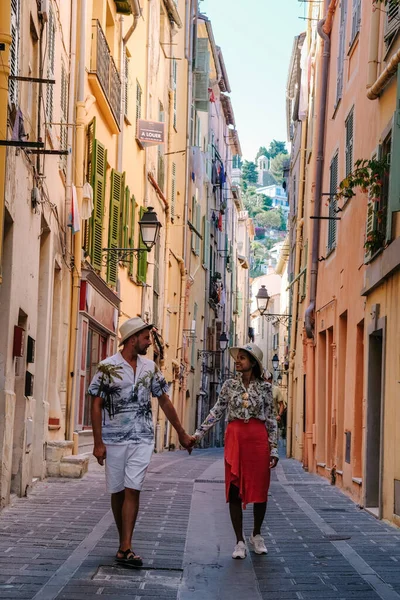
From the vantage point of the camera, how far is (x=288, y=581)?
7441 millimetres

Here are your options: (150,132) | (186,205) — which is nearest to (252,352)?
(150,132)

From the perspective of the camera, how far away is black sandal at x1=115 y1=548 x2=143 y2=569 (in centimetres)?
766

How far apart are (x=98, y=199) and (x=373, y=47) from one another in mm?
6995

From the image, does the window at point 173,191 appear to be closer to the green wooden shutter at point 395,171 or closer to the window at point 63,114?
the window at point 63,114

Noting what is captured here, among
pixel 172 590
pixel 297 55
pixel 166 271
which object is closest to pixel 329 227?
pixel 166 271

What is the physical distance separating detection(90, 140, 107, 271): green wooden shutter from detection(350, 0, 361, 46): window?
4542mm

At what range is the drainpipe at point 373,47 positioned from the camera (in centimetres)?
1392

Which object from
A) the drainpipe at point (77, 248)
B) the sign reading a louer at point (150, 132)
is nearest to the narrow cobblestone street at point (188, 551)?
the drainpipe at point (77, 248)

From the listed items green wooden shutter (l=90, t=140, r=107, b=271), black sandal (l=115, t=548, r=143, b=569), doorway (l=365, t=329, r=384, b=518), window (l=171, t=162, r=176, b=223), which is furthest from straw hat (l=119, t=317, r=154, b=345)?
window (l=171, t=162, r=176, b=223)

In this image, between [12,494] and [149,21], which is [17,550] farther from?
[149,21]

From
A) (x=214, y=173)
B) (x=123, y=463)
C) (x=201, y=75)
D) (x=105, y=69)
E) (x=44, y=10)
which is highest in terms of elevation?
(x=201, y=75)

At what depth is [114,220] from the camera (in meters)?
21.9

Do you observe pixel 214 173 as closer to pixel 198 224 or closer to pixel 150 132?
pixel 198 224

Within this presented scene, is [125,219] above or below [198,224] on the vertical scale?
below
